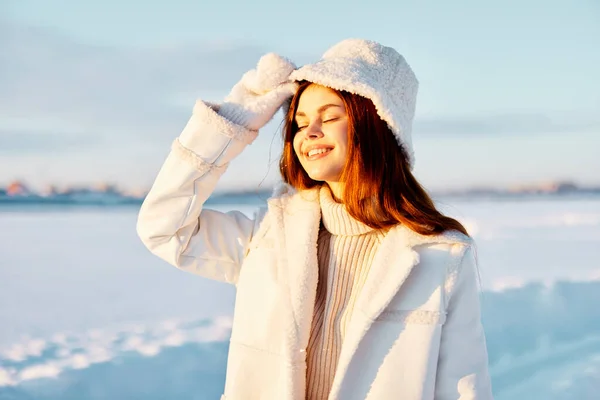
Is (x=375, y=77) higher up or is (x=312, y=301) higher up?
(x=375, y=77)

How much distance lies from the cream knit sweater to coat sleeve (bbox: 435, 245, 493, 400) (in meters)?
0.21

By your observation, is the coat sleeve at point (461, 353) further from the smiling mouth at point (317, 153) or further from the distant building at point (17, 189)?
the distant building at point (17, 189)

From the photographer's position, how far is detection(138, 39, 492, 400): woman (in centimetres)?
134

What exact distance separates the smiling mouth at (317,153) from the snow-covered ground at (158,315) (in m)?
1.04

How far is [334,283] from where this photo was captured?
4.75ft

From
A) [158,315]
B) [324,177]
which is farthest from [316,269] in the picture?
[158,315]

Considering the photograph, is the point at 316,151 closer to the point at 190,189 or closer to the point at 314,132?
the point at 314,132

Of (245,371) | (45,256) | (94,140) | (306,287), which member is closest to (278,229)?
(306,287)

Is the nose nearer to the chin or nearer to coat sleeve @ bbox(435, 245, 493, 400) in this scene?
the chin

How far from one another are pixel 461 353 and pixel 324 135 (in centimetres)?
57

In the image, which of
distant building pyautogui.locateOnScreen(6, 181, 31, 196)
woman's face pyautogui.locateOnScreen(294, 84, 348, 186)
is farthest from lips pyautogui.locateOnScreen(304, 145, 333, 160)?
distant building pyautogui.locateOnScreen(6, 181, 31, 196)

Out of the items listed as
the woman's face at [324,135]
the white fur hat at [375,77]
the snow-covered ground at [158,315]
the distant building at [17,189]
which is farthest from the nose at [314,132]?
the distant building at [17,189]

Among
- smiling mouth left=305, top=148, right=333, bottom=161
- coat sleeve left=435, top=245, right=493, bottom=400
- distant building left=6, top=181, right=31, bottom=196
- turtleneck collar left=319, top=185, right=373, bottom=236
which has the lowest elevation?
coat sleeve left=435, top=245, right=493, bottom=400

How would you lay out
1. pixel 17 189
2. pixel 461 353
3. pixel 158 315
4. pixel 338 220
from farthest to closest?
pixel 17 189 → pixel 158 315 → pixel 338 220 → pixel 461 353
